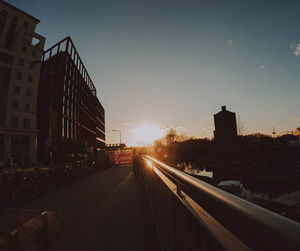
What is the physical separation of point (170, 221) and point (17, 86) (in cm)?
3726

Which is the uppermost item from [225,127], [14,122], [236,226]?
[225,127]

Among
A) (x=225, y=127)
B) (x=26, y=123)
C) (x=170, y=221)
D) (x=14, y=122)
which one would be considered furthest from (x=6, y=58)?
(x=225, y=127)

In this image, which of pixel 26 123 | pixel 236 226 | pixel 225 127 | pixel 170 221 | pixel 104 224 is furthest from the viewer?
pixel 225 127

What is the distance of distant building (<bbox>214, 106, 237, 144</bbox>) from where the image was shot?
189ft

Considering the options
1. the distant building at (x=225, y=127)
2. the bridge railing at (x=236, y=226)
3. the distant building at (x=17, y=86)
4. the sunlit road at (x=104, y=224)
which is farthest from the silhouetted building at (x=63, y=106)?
the distant building at (x=225, y=127)

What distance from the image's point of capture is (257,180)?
40.4 meters

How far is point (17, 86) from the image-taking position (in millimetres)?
30219

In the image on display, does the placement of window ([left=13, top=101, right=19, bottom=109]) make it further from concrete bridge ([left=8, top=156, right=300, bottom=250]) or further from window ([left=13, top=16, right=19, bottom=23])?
concrete bridge ([left=8, top=156, right=300, bottom=250])

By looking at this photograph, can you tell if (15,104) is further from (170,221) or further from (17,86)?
(170,221)

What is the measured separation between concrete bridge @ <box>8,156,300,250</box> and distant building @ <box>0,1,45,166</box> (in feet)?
86.8

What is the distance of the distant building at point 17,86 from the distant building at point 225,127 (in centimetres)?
5254

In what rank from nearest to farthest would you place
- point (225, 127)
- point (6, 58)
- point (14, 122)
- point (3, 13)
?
point (14, 122)
point (3, 13)
point (6, 58)
point (225, 127)

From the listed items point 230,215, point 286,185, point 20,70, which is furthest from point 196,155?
point 230,215

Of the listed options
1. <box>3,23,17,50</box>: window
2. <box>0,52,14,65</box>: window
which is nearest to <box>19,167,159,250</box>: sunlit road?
<box>0,52,14,65</box>: window
